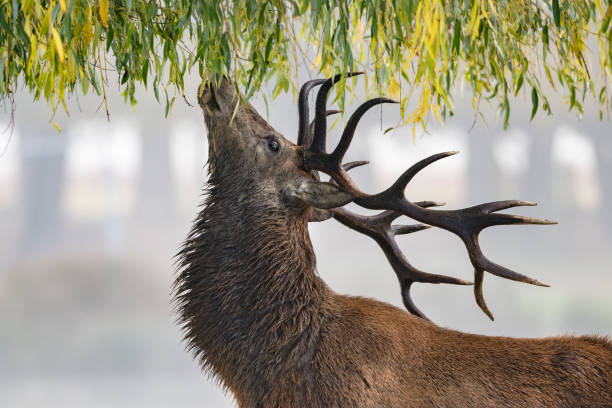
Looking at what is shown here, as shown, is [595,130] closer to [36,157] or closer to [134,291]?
[134,291]

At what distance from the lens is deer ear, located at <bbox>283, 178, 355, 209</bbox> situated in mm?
2549

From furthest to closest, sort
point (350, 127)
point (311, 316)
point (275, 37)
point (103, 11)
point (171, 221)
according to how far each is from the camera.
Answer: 1. point (171, 221)
2. point (275, 37)
3. point (350, 127)
4. point (311, 316)
5. point (103, 11)

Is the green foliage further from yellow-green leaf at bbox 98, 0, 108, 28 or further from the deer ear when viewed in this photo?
the deer ear

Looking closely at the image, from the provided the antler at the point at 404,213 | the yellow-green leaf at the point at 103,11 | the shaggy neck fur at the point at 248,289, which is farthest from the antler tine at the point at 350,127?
the yellow-green leaf at the point at 103,11

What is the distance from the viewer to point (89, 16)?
2291 mm

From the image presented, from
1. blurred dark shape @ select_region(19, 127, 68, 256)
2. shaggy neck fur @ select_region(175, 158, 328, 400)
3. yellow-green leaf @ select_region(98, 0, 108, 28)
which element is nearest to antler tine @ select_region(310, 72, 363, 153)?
shaggy neck fur @ select_region(175, 158, 328, 400)

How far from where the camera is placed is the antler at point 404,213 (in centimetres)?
251

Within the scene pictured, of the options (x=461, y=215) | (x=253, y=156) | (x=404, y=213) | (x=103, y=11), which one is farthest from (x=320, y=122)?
(x=103, y=11)

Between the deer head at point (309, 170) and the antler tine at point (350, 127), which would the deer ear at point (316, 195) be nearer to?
the deer head at point (309, 170)

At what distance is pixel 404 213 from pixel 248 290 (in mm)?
555

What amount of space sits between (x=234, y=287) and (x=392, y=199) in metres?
0.58

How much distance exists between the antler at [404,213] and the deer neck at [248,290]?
212 mm

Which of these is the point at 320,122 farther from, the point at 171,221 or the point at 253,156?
the point at 171,221

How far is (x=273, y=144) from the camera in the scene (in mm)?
2648
